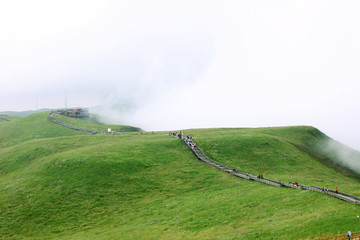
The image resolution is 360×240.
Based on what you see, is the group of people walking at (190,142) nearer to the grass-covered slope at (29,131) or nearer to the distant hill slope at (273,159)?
the distant hill slope at (273,159)

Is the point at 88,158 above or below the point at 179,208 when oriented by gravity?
above

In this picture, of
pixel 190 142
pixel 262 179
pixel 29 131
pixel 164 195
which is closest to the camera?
pixel 164 195

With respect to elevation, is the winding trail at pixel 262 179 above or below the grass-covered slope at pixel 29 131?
below

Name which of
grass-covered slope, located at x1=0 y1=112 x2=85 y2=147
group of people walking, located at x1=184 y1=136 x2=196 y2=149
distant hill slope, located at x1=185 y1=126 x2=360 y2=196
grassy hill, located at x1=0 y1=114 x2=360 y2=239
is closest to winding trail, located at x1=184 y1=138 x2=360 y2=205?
group of people walking, located at x1=184 y1=136 x2=196 y2=149

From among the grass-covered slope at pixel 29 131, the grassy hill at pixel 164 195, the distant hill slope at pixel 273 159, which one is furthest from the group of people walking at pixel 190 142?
the grass-covered slope at pixel 29 131

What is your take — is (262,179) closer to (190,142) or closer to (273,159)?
(273,159)

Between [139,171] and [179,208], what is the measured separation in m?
20.4

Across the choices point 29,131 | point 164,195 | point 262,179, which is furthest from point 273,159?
point 29,131

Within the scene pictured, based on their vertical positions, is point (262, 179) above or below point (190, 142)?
below

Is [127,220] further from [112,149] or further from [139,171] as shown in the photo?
[112,149]

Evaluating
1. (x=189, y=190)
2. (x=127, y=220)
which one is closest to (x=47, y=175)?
(x=127, y=220)

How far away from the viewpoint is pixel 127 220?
47125 mm

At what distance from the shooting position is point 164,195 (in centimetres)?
5634

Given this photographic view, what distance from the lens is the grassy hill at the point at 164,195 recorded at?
3771 centimetres
